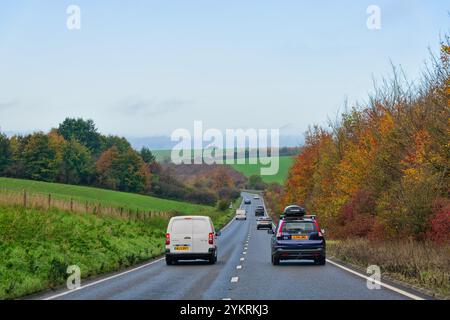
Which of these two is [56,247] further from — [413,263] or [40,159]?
[40,159]

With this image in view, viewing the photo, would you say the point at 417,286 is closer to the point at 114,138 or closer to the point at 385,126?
the point at 385,126

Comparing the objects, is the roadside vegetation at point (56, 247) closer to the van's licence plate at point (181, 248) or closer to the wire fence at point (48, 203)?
the wire fence at point (48, 203)

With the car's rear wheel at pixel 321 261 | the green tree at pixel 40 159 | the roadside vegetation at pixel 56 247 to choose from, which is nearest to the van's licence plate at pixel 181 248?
the roadside vegetation at pixel 56 247

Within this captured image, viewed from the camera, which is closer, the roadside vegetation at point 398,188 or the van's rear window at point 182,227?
the roadside vegetation at point 398,188

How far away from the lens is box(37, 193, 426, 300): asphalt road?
15.2m

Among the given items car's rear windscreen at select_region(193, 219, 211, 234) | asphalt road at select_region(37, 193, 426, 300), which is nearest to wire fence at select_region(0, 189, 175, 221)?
car's rear windscreen at select_region(193, 219, 211, 234)

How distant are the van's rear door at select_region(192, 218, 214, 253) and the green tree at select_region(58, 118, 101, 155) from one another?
13789 cm

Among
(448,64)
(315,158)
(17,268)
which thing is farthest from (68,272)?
(315,158)

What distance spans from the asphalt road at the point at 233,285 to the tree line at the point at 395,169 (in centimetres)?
713

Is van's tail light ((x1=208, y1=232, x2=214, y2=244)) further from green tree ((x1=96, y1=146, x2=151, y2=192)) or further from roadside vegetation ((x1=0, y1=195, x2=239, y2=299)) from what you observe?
green tree ((x1=96, y1=146, x2=151, y2=192))

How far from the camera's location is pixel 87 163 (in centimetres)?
13950

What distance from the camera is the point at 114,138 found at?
6427 inches

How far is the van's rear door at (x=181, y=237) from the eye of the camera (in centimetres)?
2661

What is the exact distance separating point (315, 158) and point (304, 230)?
2069 inches
